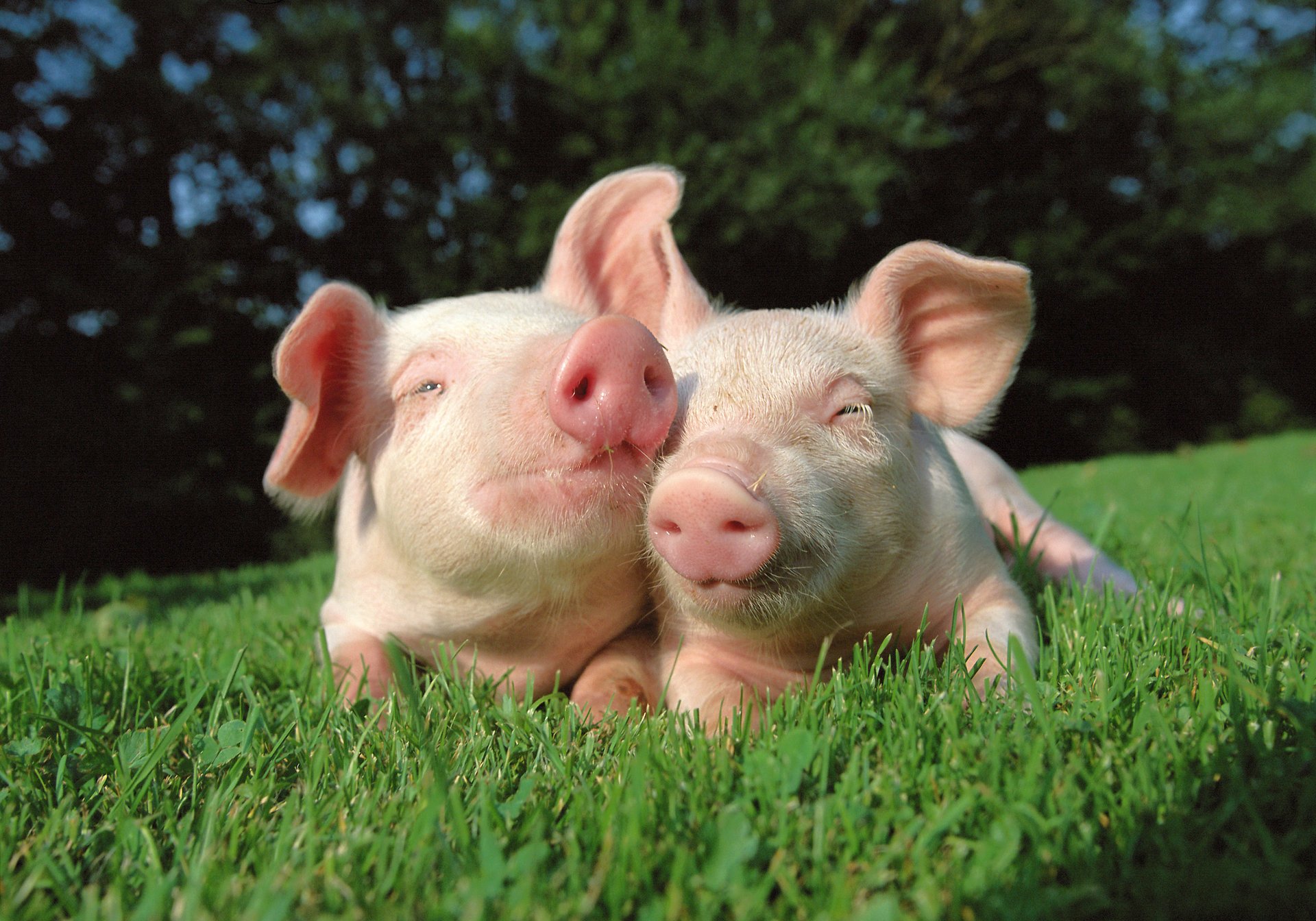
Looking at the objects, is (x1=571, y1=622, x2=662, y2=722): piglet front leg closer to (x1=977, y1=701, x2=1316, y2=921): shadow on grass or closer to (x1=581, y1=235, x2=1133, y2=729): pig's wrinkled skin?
(x1=581, y1=235, x2=1133, y2=729): pig's wrinkled skin

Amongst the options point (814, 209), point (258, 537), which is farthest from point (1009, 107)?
point (258, 537)

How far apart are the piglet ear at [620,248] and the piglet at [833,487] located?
1.51 feet

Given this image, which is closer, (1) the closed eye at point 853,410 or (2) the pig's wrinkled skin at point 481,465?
(2) the pig's wrinkled skin at point 481,465

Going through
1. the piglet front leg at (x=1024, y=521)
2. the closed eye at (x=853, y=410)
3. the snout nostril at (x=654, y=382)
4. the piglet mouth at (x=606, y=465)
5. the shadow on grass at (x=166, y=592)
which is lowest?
the shadow on grass at (x=166, y=592)

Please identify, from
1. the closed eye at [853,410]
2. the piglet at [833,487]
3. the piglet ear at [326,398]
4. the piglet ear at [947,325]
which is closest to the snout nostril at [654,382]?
the piglet at [833,487]

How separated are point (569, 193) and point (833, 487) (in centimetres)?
1072

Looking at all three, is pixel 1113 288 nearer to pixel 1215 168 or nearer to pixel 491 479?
pixel 1215 168

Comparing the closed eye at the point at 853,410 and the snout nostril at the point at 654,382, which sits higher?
the snout nostril at the point at 654,382

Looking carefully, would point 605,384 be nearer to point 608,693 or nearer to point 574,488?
point 574,488

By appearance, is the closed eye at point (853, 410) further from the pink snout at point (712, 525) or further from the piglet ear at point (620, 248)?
the piglet ear at point (620, 248)

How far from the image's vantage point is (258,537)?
34.8 ft

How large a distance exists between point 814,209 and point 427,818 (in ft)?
37.4

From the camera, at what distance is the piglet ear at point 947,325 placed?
226cm

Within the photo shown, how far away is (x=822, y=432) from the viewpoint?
78.0 inches
